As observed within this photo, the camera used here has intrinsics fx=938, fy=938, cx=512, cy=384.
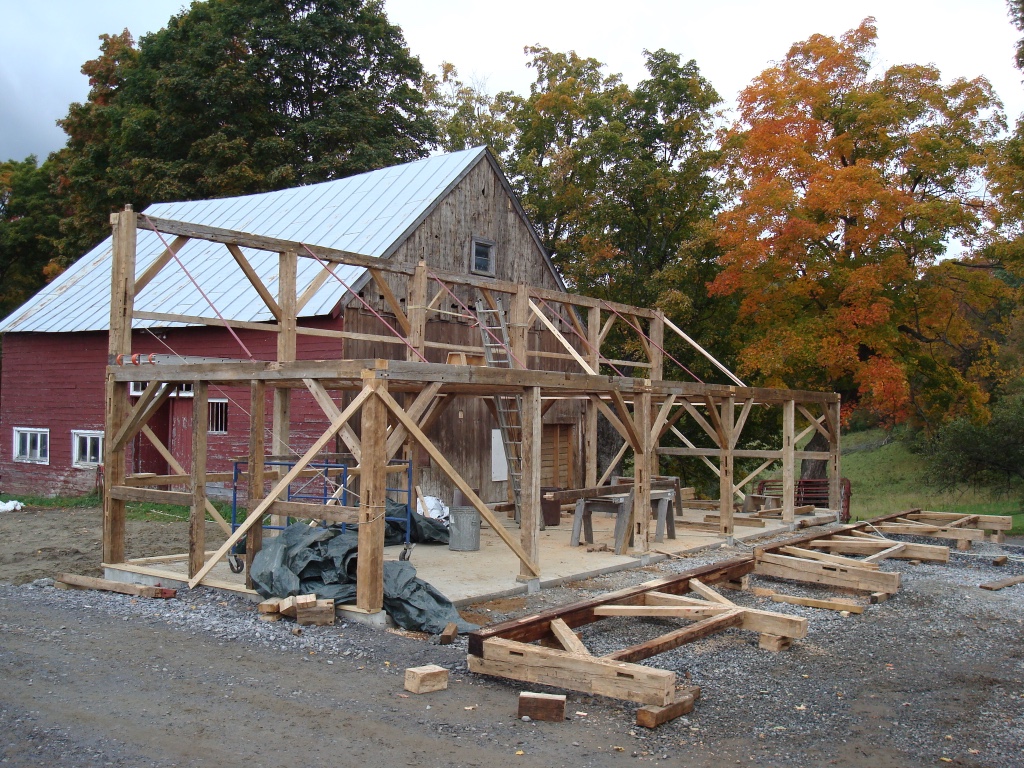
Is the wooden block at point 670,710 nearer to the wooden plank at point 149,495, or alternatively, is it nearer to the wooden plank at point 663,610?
the wooden plank at point 663,610

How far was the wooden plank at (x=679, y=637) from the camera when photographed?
726 cm

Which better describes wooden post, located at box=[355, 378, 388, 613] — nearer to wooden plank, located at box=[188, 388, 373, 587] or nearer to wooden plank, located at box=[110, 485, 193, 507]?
wooden plank, located at box=[188, 388, 373, 587]

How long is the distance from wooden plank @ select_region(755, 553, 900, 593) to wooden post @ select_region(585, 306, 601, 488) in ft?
14.7

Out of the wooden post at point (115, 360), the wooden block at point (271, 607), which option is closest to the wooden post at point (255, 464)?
the wooden block at point (271, 607)

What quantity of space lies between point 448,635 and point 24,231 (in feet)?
105

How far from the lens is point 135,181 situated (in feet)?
102

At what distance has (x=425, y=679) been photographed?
689 centimetres

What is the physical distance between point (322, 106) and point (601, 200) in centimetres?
1234

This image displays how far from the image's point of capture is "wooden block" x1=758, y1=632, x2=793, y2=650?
840cm

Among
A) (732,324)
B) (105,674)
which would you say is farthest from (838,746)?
(732,324)


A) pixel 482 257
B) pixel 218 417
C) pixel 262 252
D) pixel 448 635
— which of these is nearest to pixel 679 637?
pixel 448 635

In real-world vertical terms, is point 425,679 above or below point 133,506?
below

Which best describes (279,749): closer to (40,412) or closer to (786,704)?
(786,704)

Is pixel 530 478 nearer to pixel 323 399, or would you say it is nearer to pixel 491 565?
pixel 491 565
